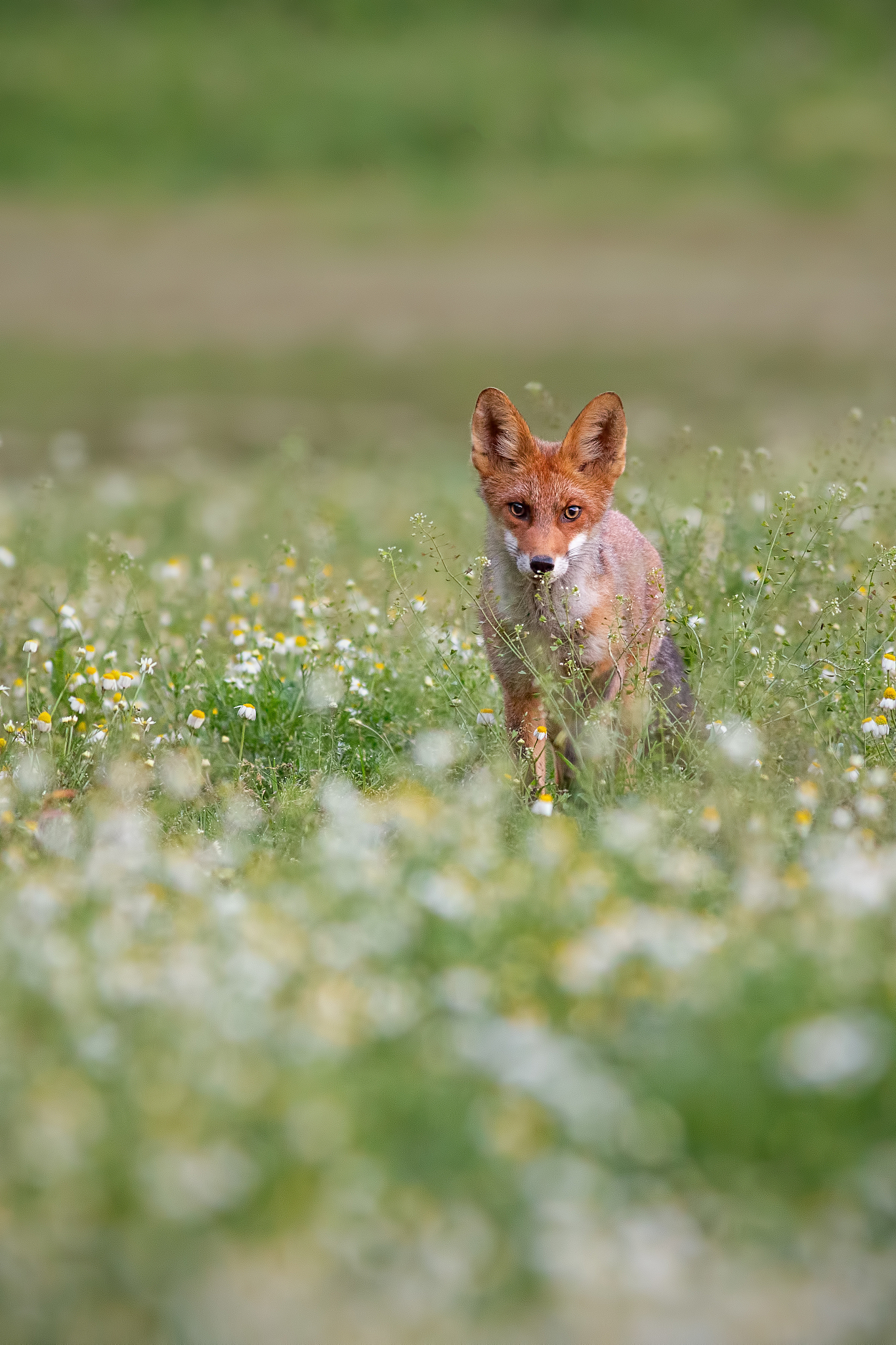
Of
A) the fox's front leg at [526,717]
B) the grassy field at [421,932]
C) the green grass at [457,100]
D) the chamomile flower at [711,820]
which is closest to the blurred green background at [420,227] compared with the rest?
the green grass at [457,100]

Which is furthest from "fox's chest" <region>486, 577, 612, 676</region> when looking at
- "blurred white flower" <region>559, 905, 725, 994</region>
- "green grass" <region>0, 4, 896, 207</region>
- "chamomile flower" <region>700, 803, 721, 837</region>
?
"green grass" <region>0, 4, 896, 207</region>

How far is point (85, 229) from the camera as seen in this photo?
27844mm

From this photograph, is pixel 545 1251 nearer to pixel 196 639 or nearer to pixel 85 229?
pixel 196 639

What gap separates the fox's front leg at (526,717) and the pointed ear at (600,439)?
3.12 ft

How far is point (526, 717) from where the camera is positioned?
555 centimetres

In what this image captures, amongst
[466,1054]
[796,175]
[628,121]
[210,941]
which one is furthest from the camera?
[628,121]

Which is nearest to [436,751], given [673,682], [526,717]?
[526,717]

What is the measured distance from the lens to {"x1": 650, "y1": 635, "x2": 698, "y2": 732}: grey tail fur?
5406 mm

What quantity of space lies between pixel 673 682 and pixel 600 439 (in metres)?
1.03

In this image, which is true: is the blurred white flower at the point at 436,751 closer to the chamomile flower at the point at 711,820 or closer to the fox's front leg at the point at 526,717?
the fox's front leg at the point at 526,717

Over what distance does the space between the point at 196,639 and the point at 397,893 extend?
3.16m

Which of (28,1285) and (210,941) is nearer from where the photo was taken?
(28,1285)

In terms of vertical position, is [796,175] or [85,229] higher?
[796,175]

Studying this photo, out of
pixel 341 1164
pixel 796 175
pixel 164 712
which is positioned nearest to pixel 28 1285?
pixel 341 1164
